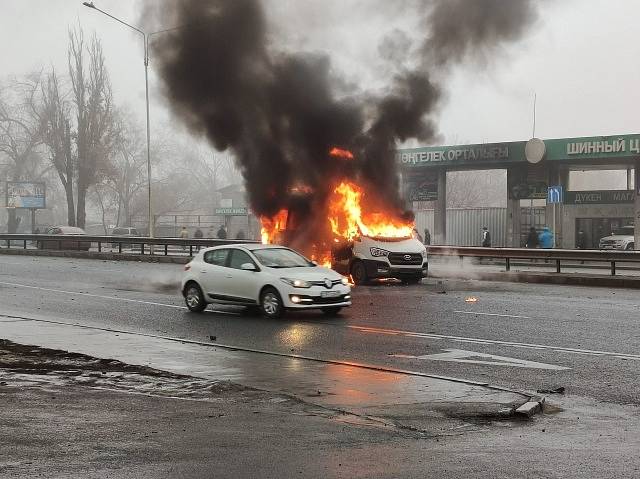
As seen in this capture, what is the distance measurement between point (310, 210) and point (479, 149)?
1652cm

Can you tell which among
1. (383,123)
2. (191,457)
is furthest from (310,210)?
(191,457)

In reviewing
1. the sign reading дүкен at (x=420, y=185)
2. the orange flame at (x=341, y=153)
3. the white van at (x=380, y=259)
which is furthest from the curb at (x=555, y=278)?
the sign reading дүкен at (x=420, y=185)

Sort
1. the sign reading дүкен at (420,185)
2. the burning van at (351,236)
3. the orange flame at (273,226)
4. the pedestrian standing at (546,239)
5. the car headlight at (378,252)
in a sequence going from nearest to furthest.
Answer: the car headlight at (378,252) < the burning van at (351,236) < the orange flame at (273,226) < the pedestrian standing at (546,239) < the sign reading дүкен at (420,185)

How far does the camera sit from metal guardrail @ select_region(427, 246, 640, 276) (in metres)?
25.2

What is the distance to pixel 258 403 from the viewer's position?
28.5 feet

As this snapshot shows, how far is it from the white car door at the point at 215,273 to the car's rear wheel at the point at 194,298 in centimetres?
21

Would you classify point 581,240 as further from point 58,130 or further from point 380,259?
point 58,130

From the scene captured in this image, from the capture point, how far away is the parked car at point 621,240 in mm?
38938

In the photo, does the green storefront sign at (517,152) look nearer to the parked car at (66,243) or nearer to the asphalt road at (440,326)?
the asphalt road at (440,326)

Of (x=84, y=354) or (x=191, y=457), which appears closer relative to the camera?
(x=191, y=457)

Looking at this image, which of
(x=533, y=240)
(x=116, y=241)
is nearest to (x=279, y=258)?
(x=533, y=240)

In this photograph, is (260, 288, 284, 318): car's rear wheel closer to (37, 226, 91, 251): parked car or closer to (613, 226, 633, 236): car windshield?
(613, 226, 633, 236): car windshield

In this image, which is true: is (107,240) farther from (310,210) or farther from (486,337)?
(486,337)

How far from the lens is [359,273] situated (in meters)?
23.8
